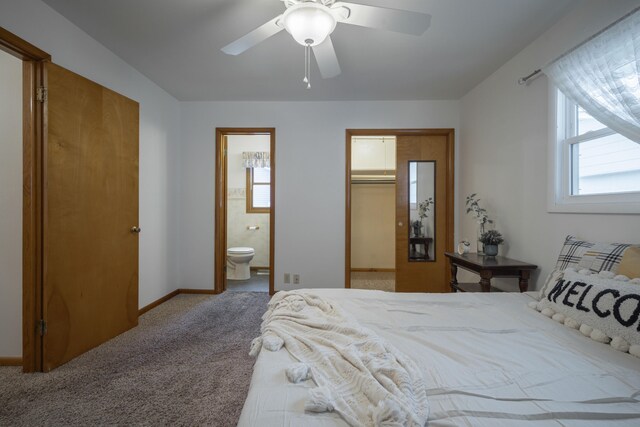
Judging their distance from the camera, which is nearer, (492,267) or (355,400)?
(355,400)

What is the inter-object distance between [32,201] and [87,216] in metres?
0.36

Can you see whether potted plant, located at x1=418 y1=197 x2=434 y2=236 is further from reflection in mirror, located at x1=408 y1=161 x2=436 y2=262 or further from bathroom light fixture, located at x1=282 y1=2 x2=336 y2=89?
bathroom light fixture, located at x1=282 y1=2 x2=336 y2=89

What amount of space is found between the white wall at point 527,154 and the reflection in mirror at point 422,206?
1.66ft

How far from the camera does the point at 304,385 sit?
839 mm

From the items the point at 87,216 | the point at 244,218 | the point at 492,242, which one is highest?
the point at 87,216

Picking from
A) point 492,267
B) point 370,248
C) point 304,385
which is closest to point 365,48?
point 492,267

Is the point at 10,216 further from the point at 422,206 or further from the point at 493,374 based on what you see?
the point at 422,206

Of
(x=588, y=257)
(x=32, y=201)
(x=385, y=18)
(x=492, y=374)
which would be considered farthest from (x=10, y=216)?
(x=588, y=257)

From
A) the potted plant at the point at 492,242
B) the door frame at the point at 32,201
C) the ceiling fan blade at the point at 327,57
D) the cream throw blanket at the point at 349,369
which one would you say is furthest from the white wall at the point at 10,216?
the potted plant at the point at 492,242

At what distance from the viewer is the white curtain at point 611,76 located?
1.47 m

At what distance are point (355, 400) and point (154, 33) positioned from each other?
9.26 ft

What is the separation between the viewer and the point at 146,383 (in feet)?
5.98

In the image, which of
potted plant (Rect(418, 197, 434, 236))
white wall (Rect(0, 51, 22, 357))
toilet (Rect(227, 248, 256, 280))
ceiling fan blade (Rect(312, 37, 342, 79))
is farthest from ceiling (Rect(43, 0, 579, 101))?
toilet (Rect(227, 248, 256, 280))

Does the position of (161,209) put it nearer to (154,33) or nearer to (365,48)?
(154,33)
